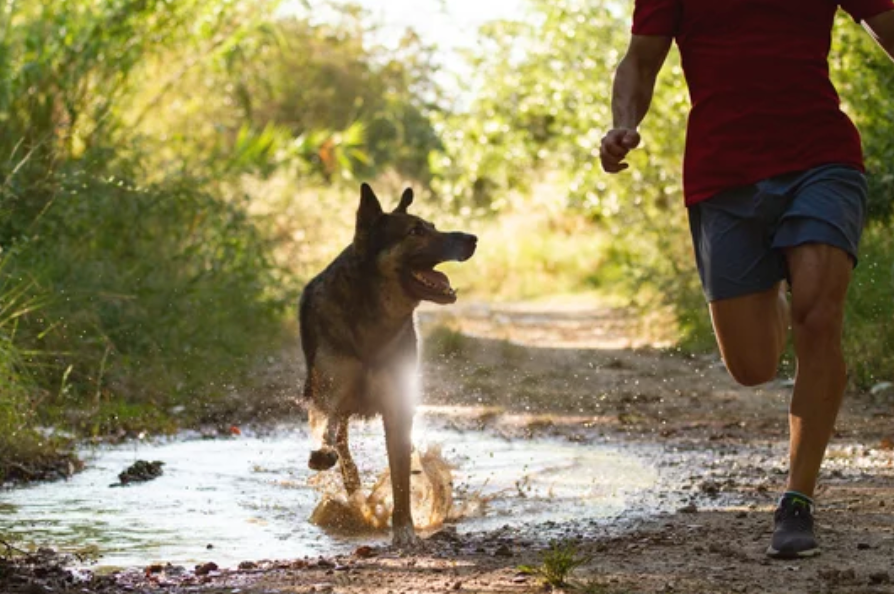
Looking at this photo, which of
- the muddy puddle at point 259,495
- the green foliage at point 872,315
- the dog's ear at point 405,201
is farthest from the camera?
the green foliage at point 872,315

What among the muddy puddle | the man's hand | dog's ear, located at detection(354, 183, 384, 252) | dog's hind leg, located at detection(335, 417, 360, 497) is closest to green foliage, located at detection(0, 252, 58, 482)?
the muddy puddle

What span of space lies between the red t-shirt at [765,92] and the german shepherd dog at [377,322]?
1.67 m

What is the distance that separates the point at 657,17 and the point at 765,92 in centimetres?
52

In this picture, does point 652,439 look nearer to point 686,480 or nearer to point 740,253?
point 686,480

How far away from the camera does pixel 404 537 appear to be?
19.6 feet

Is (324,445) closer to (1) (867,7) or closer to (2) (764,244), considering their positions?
(2) (764,244)

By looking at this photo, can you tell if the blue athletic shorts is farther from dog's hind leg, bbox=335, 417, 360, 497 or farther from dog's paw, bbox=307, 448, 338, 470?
dog's hind leg, bbox=335, 417, 360, 497

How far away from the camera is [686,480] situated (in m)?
7.16

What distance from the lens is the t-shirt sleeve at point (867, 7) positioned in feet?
16.2

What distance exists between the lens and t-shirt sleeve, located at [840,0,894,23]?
195 inches

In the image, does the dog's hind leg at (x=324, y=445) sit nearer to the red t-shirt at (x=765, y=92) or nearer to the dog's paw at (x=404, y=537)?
the dog's paw at (x=404, y=537)

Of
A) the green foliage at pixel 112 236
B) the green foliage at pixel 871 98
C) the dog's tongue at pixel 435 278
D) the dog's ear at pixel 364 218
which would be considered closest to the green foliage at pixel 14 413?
the green foliage at pixel 112 236

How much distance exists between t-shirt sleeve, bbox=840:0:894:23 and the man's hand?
2.70ft

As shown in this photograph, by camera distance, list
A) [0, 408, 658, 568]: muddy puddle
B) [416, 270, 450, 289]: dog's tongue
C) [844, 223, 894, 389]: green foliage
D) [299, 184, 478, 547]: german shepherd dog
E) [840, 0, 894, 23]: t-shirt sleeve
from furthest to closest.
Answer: [844, 223, 894, 389]: green foliage
[416, 270, 450, 289]: dog's tongue
[299, 184, 478, 547]: german shepherd dog
[0, 408, 658, 568]: muddy puddle
[840, 0, 894, 23]: t-shirt sleeve
